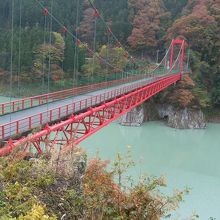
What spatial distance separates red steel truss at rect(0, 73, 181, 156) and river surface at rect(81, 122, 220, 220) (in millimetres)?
1827

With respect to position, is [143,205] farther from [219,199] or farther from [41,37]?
[41,37]

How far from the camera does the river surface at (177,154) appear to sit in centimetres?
1290

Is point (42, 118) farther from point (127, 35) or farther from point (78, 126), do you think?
Answer: point (127, 35)

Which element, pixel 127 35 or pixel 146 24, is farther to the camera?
pixel 127 35

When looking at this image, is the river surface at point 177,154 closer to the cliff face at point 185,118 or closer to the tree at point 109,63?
the cliff face at point 185,118

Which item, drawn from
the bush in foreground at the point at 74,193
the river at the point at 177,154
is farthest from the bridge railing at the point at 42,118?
the river at the point at 177,154

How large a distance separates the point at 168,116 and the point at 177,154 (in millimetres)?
7067

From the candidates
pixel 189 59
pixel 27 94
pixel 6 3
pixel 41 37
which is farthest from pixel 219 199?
pixel 6 3

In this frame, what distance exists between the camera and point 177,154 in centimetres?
1889

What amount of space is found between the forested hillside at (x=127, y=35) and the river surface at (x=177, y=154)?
4.35m

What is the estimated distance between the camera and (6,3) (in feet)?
141

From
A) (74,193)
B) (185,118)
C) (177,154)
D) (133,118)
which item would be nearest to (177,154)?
(177,154)

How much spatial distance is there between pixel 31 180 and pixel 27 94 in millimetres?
27999

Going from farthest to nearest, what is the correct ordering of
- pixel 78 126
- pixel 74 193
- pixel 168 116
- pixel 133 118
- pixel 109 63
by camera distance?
pixel 109 63
pixel 168 116
pixel 133 118
pixel 78 126
pixel 74 193
